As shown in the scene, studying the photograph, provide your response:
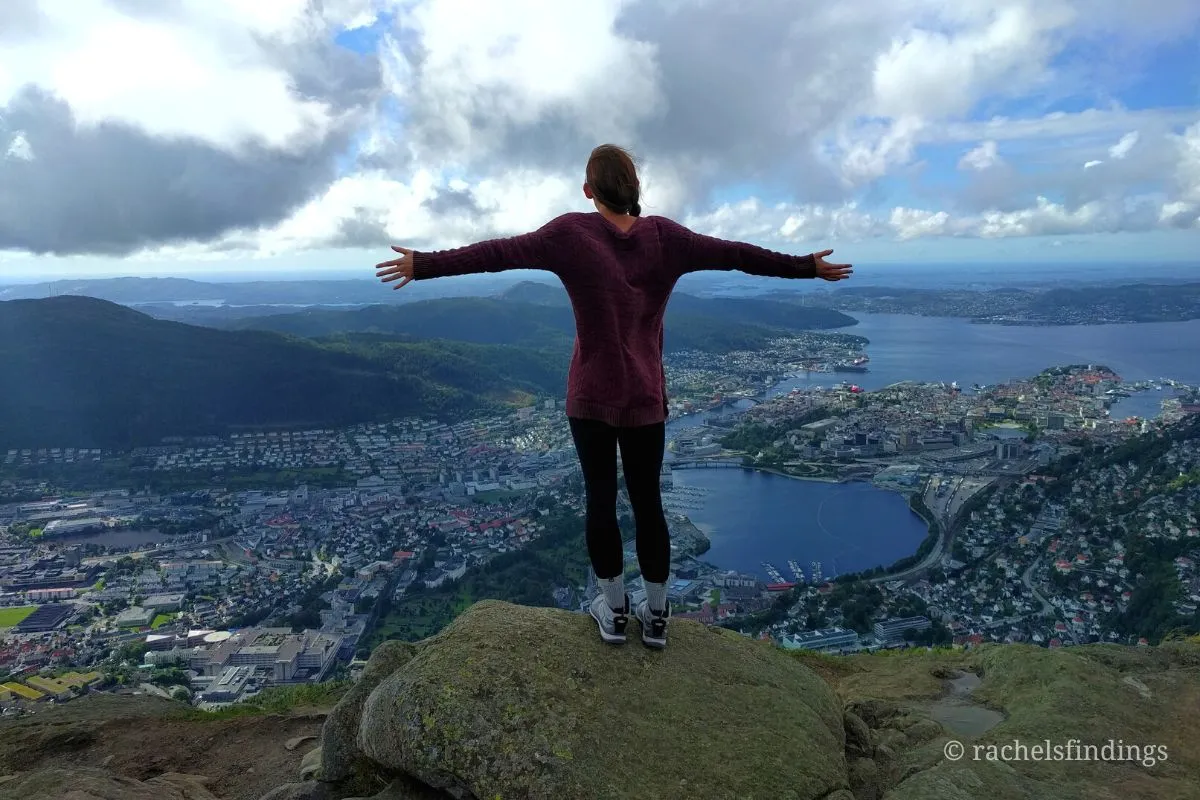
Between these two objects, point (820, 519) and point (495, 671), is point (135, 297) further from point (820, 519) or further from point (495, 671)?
point (495, 671)

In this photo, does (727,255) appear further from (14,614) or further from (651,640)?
(14,614)

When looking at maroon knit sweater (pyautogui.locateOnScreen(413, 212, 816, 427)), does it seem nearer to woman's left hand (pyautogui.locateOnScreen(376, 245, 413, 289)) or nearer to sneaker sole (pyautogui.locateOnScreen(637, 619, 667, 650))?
woman's left hand (pyautogui.locateOnScreen(376, 245, 413, 289))

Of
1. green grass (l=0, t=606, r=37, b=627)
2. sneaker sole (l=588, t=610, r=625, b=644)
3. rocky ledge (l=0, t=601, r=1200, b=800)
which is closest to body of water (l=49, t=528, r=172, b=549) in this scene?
green grass (l=0, t=606, r=37, b=627)

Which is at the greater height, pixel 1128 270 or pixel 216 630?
pixel 1128 270

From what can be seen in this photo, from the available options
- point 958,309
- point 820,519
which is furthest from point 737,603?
point 958,309

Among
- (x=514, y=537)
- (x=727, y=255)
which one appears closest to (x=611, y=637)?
(x=727, y=255)
